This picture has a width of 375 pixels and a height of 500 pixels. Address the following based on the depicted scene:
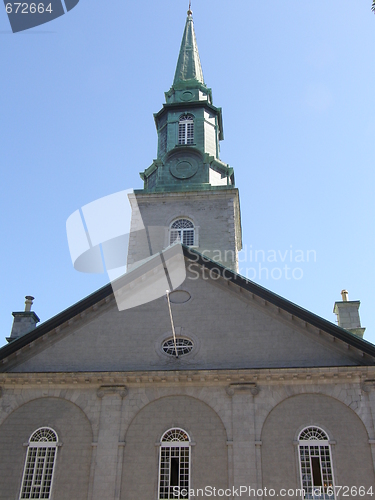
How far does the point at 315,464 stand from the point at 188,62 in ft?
89.6

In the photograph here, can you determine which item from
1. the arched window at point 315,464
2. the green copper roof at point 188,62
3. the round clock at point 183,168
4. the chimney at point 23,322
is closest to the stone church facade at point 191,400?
the arched window at point 315,464

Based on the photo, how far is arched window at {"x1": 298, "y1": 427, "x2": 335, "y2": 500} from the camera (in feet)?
53.6

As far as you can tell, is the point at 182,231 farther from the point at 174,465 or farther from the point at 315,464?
the point at 315,464

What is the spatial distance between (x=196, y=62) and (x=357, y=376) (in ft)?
82.6

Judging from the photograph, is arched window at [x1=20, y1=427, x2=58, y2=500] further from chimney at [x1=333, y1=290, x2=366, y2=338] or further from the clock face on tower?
the clock face on tower

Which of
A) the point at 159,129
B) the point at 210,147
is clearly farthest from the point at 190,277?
the point at 159,129

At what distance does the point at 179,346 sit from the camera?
1952 cm

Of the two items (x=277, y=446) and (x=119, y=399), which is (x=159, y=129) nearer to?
(x=119, y=399)

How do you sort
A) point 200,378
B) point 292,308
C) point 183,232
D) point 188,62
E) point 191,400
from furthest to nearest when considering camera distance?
point 188,62, point 183,232, point 292,308, point 200,378, point 191,400

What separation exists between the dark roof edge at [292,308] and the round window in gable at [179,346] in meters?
2.81

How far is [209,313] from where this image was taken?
20.1m

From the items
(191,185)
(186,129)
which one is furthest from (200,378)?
(186,129)

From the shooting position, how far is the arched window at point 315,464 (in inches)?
644

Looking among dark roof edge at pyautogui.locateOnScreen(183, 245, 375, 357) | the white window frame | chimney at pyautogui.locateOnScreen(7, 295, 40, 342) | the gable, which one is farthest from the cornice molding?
the white window frame
